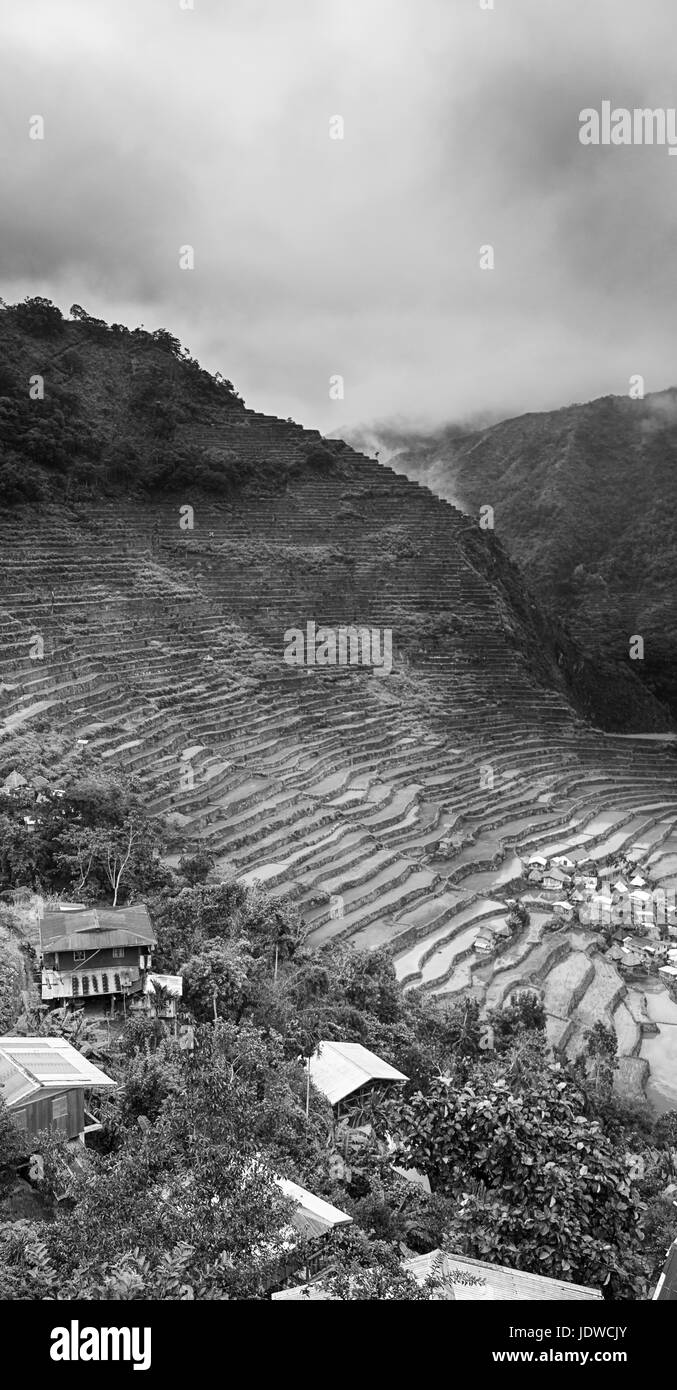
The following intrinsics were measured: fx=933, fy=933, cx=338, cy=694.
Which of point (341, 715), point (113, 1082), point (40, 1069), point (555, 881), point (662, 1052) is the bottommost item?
point (662, 1052)

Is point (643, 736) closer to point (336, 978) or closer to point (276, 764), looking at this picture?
point (276, 764)

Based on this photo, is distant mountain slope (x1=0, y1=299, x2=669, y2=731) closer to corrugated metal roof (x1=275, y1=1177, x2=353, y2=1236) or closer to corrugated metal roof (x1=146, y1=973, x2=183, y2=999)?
corrugated metal roof (x1=146, y1=973, x2=183, y2=999)

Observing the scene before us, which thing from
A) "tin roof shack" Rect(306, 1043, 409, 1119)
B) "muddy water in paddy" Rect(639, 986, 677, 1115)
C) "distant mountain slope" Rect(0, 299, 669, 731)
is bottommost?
"muddy water in paddy" Rect(639, 986, 677, 1115)

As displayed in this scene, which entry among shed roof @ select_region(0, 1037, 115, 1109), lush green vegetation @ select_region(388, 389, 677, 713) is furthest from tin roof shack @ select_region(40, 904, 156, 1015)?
lush green vegetation @ select_region(388, 389, 677, 713)

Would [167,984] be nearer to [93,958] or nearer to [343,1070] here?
[93,958]

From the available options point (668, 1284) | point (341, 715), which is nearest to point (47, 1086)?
point (668, 1284)
